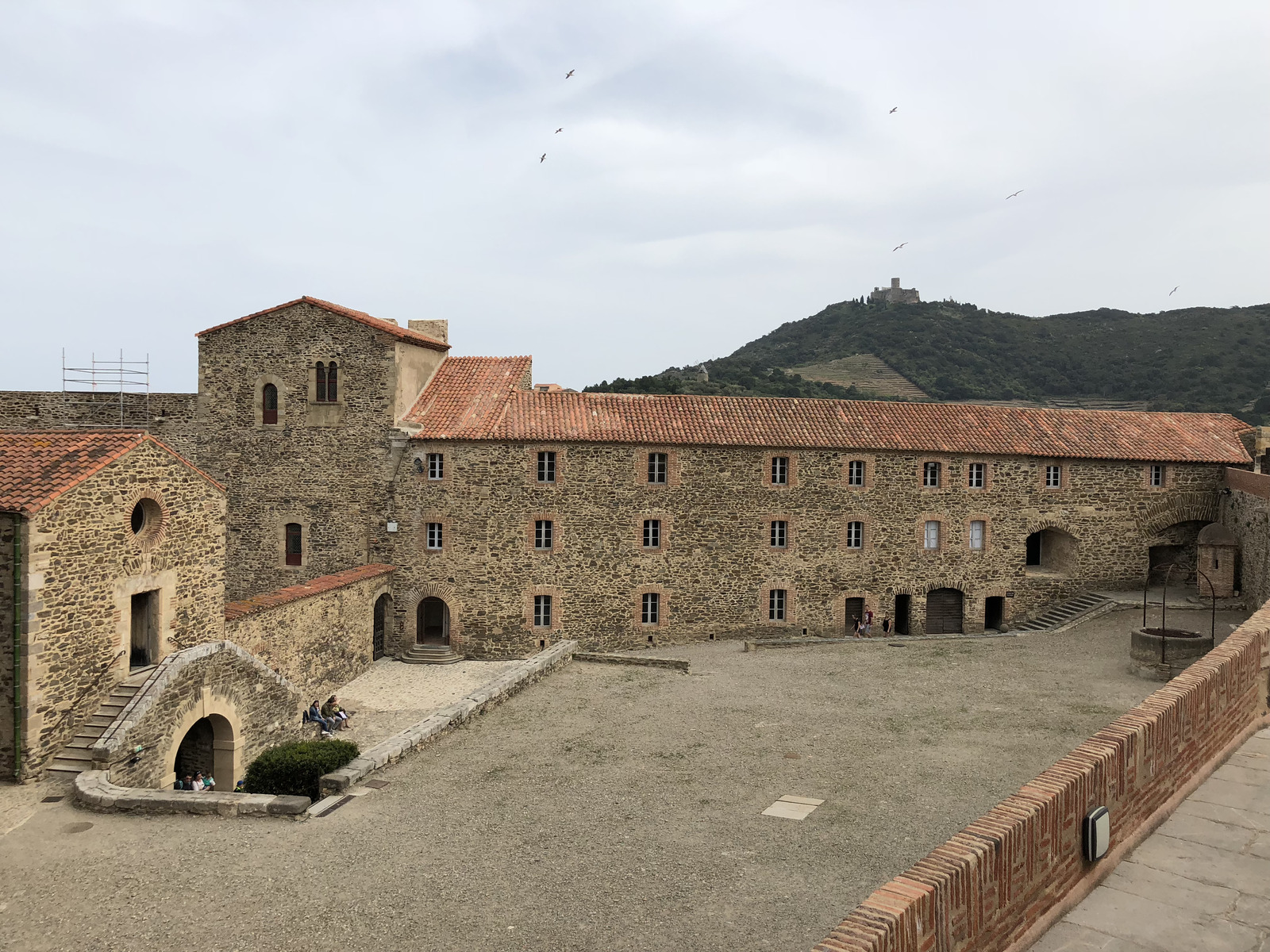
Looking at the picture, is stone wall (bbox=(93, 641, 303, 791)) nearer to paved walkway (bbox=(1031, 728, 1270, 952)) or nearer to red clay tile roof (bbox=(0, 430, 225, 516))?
red clay tile roof (bbox=(0, 430, 225, 516))

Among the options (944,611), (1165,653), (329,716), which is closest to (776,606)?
(944,611)

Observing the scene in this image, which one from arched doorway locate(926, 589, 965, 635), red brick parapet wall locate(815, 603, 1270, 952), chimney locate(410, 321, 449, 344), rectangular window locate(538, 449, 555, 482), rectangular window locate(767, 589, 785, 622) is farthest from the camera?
chimney locate(410, 321, 449, 344)

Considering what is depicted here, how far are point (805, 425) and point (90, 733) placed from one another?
22.8m

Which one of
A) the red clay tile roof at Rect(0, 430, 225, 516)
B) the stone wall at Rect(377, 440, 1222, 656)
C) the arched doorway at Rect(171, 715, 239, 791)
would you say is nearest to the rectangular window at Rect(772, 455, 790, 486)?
the stone wall at Rect(377, 440, 1222, 656)

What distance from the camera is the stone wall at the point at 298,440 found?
2831 centimetres

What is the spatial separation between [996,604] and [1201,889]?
1059 inches

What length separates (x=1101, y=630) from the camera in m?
27.4

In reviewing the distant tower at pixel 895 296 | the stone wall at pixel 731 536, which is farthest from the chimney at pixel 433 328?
the distant tower at pixel 895 296

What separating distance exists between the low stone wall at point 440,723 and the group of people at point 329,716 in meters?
2.71

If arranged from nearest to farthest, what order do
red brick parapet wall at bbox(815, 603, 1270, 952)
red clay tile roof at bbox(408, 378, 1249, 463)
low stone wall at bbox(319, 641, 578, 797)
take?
1. red brick parapet wall at bbox(815, 603, 1270, 952)
2. low stone wall at bbox(319, 641, 578, 797)
3. red clay tile roof at bbox(408, 378, 1249, 463)

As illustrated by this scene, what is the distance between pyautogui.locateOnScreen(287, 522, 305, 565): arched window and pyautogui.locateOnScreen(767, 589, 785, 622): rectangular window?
15.9 meters

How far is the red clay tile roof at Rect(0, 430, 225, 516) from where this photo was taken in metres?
13.0

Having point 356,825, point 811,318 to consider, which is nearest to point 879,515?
point 356,825

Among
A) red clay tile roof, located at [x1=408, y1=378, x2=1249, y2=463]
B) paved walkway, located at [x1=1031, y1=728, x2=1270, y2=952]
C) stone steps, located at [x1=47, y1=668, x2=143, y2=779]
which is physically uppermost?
red clay tile roof, located at [x1=408, y1=378, x2=1249, y2=463]
